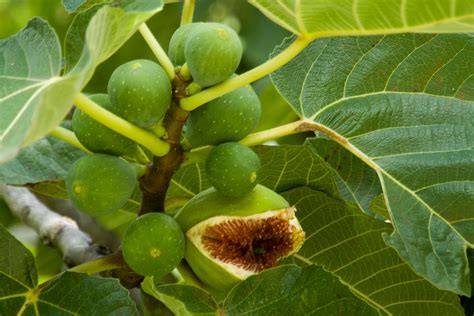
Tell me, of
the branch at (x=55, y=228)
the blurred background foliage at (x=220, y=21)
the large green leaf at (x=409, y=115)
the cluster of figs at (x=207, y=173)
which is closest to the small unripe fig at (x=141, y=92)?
the cluster of figs at (x=207, y=173)

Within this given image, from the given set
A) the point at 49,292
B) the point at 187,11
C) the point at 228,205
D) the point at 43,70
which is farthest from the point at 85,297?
the point at 187,11

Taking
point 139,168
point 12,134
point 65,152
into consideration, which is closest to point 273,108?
point 65,152

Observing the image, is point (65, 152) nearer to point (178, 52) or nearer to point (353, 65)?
point (178, 52)

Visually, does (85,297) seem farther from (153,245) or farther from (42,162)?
(42,162)

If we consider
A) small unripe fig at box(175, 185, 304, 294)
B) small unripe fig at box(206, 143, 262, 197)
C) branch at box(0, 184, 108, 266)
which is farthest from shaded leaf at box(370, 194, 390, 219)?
branch at box(0, 184, 108, 266)

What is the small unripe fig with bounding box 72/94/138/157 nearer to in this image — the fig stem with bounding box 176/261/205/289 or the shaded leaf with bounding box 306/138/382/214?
the fig stem with bounding box 176/261/205/289

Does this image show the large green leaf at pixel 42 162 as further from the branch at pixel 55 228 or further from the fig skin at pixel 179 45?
the fig skin at pixel 179 45
